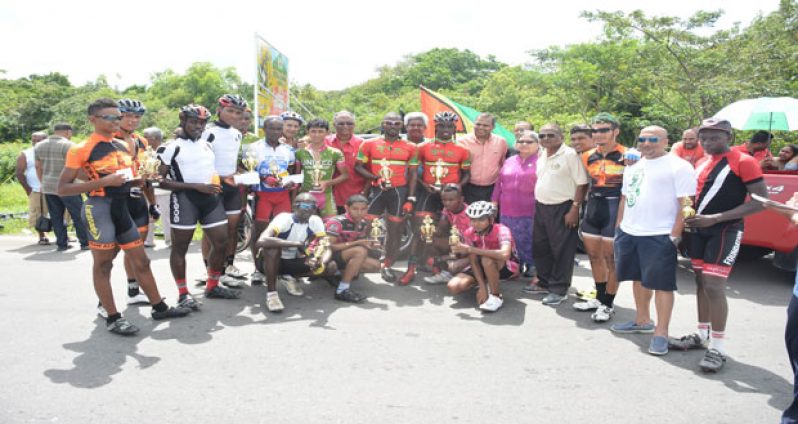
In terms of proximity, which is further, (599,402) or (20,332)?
(20,332)

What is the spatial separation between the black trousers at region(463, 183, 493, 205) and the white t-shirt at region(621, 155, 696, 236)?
2.54 meters

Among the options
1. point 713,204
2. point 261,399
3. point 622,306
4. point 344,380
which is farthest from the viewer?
point 622,306

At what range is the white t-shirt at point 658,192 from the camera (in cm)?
435

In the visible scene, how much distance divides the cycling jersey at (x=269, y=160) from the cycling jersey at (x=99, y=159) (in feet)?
5.35

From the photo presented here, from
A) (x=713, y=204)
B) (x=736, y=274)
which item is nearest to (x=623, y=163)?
(x=713, y=204)

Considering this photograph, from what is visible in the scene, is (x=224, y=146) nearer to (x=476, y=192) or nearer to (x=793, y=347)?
(x=476, y=192)

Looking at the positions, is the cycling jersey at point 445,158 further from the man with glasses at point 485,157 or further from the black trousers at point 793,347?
the black trousers at point 793,347

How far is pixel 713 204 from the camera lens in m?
4.31

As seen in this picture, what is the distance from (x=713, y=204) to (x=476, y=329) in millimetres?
2280

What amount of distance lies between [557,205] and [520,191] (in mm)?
649

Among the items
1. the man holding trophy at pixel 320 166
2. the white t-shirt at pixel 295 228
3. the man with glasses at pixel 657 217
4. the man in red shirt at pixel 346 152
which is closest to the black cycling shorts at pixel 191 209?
the white t-shirt at pixel 295 228

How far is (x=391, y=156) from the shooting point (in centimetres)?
659

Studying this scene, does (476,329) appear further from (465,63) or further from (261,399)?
(465,63)

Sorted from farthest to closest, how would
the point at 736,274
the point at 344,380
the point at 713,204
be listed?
the point at 736,274, the point at 713,204, the point at 344,380
